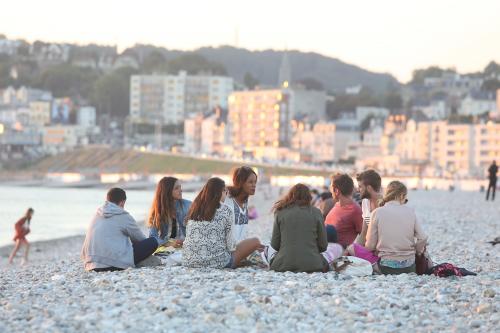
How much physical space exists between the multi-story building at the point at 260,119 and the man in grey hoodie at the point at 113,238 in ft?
390

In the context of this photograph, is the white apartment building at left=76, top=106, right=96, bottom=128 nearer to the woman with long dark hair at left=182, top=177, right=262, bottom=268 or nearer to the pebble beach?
the woman with long dark hair at left=182, top=177, right=262, bottom=268

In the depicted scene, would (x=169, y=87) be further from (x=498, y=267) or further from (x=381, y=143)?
(x=498, y=267)

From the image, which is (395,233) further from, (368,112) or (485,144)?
(368,112)

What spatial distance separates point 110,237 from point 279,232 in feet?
5.23

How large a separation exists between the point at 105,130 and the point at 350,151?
62.0 metres

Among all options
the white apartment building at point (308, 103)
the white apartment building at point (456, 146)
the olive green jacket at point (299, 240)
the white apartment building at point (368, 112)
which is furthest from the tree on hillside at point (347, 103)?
the olive green jacket at point (299, 240)

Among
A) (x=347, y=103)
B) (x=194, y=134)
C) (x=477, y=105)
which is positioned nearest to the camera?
(x=477, y=105)

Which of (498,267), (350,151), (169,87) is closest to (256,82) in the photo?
(169,87)

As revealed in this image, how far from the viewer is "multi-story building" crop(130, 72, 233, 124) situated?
174375mm

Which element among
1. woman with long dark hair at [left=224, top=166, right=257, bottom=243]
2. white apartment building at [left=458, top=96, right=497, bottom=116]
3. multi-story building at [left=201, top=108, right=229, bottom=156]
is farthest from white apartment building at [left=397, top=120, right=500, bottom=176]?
woman with long dark hair at [left=224, top=166, right=257, bottom=243]

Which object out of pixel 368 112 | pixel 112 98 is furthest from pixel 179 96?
pixel 368 112

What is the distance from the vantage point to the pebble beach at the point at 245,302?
26.6 ft

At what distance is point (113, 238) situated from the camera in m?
11.2

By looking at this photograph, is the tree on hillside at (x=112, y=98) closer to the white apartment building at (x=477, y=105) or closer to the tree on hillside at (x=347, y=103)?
the tree on hillside at (x=347, y=103)
